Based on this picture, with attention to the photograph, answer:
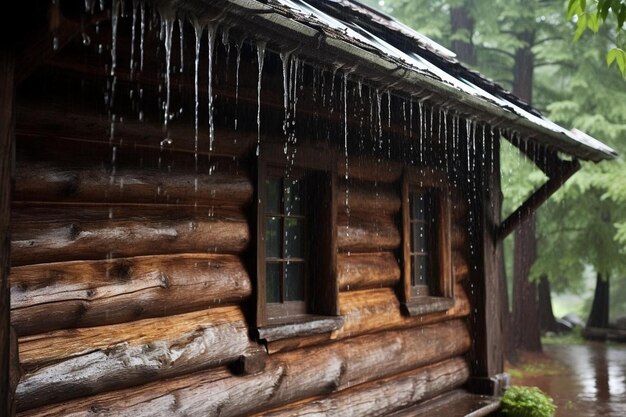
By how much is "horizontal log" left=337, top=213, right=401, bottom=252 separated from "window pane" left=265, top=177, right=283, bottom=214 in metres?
0.68

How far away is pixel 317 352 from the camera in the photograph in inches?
221

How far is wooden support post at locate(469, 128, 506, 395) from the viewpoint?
8117 mm

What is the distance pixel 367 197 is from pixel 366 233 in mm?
343

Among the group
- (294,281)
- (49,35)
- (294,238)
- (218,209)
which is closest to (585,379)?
(294,281)

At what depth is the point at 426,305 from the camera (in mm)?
7156

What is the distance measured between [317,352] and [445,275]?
261cm

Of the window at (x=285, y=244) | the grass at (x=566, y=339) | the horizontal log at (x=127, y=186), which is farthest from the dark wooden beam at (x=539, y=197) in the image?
the grass at (x=566, y=339)

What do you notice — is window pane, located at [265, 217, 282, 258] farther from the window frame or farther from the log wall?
the log wall

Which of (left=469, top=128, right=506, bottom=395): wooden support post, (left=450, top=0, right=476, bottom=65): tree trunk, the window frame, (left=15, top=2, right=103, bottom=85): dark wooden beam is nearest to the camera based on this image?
(left=15, top=2, right=103, bottom=85): dark wooden beam

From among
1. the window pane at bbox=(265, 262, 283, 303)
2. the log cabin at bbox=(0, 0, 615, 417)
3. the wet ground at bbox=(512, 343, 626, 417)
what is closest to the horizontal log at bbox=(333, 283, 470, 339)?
the log cabin at bbox=(0, 0, 615, 417)

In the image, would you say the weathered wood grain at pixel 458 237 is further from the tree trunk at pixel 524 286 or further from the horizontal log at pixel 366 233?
the tree trunk at pixel 524 286

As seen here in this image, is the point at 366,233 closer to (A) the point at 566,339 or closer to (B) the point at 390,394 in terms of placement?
(B) the point at 390,394

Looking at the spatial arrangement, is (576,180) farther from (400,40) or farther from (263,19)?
(263,19)

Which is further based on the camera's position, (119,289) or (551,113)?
(551,113)
